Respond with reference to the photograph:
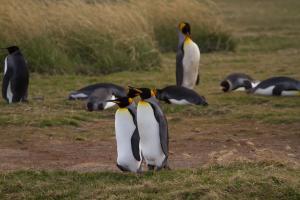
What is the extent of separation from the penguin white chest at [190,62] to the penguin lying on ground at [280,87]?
123 cm

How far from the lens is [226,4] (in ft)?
96.8

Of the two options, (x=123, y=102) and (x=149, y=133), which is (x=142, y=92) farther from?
(x=149, y=133)

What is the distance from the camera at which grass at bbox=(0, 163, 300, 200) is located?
20.4 ft

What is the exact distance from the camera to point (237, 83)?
1281 cm

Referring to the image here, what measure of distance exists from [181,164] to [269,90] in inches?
179

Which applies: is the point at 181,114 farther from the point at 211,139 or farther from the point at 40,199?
the point at 40,199

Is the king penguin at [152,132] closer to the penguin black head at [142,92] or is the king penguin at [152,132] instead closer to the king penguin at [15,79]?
the penguin black head at [142,92]

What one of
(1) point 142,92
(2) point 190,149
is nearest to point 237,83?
(2) point 190,149

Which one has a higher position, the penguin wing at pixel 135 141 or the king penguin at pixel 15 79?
the penguin wing at pixel 135 141

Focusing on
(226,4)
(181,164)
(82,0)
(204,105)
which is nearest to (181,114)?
(204,105)

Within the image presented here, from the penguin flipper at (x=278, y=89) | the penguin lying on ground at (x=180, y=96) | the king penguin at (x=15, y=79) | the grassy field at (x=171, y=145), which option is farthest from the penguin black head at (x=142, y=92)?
the penguin flipper at (x=278, y=89)

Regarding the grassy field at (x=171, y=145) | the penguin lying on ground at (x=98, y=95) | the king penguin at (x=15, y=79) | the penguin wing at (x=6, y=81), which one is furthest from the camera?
the penguin wing at (x=6, y=81)

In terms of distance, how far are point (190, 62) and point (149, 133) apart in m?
5.70

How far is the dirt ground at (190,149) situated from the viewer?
7.64 metres
